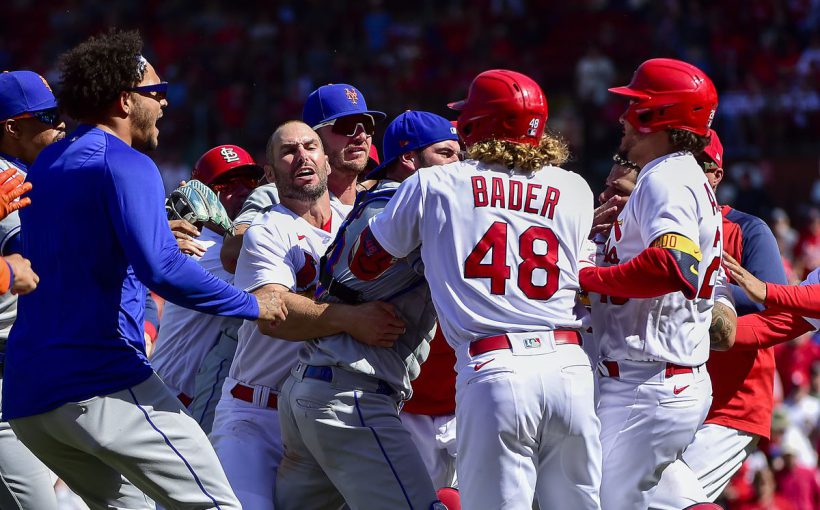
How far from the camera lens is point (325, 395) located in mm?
4695

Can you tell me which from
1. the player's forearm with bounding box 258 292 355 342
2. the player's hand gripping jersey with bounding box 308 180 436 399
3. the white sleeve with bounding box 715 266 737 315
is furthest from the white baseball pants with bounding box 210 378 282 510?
the white sleeve with bounding box 715 266 737 315

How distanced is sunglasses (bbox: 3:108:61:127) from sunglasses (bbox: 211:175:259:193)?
145cm

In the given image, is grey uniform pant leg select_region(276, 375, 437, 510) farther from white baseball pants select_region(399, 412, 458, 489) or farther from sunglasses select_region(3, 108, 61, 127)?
sunglasses select_region(3, 108, 61, 127)

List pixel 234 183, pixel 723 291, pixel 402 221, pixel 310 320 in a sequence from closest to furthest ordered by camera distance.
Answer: pixel 402 221
pixel 310 320
pixel 723 291
pixel 234 183

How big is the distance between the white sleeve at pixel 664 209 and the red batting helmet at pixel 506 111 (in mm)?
493

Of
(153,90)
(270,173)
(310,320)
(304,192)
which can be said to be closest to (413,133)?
(304,192)

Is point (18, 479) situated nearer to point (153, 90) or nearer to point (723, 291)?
point (153, 90)

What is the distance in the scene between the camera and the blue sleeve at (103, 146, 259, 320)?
4070 millimetres

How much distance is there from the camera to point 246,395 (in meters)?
5.38

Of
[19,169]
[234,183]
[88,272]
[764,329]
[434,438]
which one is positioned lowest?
[434,438]

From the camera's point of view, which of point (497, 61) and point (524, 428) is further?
point (497, 61)

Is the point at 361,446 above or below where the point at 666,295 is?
below

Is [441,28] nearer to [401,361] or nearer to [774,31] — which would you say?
[774,31]

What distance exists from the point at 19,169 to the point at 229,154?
1.75m
